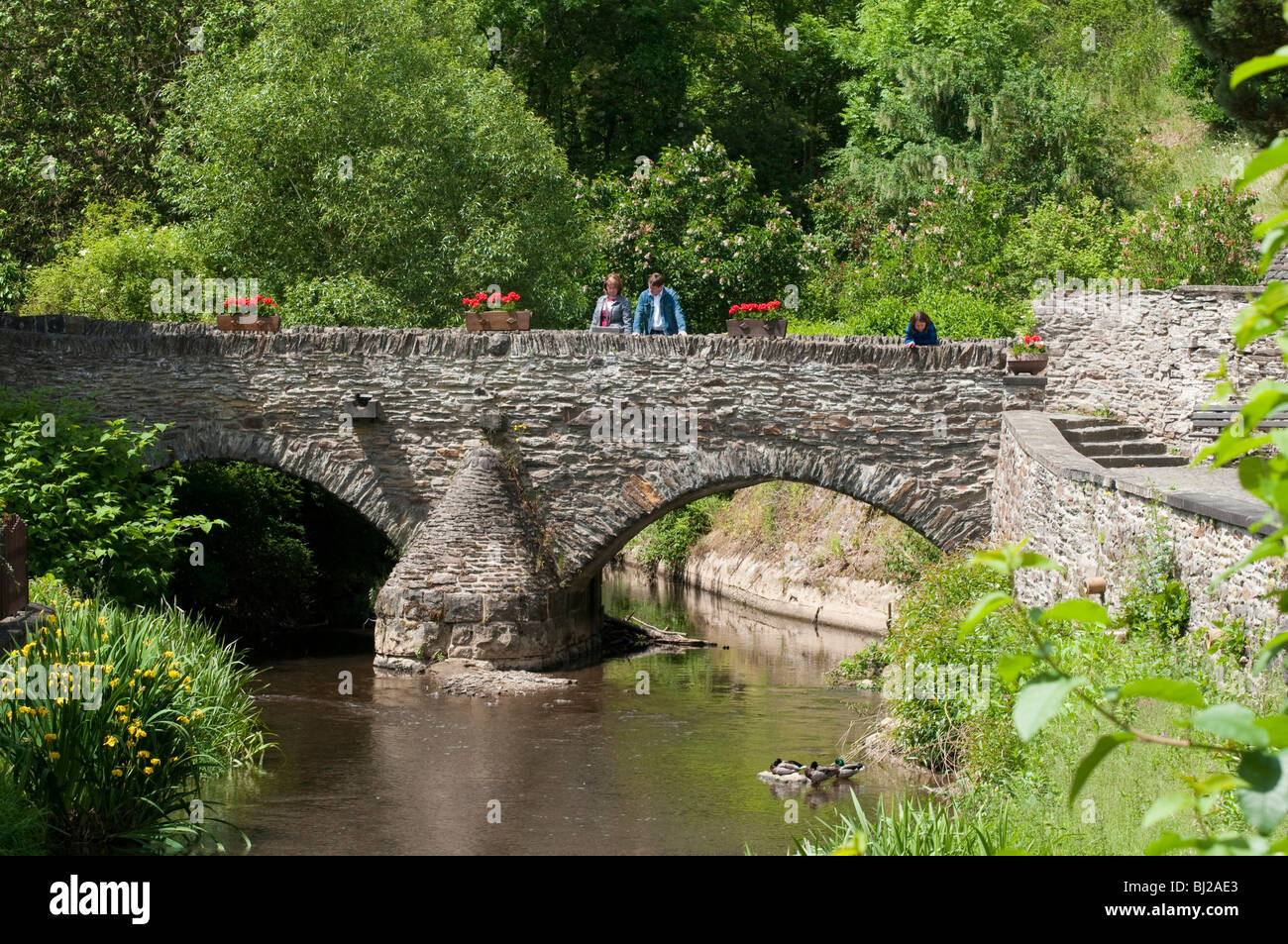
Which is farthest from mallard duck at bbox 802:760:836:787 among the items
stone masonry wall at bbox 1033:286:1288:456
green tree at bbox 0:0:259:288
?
green tree at bbox 0:0:259:288

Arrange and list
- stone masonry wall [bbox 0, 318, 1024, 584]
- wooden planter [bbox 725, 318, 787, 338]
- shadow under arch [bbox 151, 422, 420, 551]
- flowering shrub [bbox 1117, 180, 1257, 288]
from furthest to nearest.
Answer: flowering shrub [bbox 1117, 180, 1257, 288]
shadow under arch [bbox 151, 422, 420, 551]
wooden planter [bbox 725, 318, 787, 338]
stone masonry wall [bbox 0, 318, 1024, 584]

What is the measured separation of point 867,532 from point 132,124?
49.5 feet

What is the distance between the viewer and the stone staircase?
43.9 ft

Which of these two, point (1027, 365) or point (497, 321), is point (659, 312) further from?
point (1027, 365)

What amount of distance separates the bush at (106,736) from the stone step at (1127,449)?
8.11m

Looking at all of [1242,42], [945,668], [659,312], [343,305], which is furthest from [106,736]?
[1242,42]

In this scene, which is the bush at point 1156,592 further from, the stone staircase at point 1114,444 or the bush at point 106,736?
the bush at point 106,736

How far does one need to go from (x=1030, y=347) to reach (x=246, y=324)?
8272 millimetres

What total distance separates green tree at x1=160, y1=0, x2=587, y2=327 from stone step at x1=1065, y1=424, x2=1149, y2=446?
31.3ft

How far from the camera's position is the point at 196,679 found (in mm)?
10648

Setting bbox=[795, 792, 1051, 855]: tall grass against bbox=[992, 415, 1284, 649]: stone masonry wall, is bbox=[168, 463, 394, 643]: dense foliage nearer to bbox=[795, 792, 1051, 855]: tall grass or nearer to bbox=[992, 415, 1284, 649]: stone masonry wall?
bbox=[992, 415, 1284, 649]: stone masonry wall

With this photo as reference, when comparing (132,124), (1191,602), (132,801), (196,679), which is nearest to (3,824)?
(132,801)

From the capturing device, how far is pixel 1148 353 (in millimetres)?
14602
